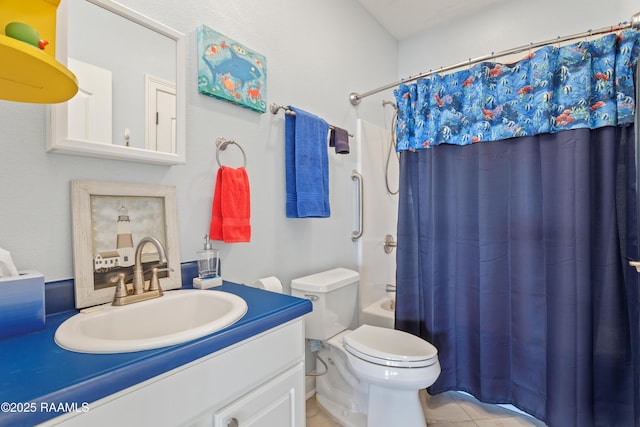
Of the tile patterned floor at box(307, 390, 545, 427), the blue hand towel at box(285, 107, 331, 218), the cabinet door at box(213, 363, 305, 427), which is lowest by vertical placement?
the tile patterned floor at box(307, 390, 545, 427)

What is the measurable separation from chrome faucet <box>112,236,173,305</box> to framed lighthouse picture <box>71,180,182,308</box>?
1cm

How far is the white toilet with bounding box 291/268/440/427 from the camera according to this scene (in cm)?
137

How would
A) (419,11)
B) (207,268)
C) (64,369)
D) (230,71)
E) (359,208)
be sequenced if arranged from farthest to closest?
(419,11) → (359,208) → (230,71) → (207,268) → (64,369)

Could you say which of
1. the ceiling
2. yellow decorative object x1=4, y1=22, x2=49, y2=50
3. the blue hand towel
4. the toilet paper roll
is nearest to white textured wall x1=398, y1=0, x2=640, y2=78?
the ceiling

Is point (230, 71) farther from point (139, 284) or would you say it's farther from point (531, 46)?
point (531, 46)

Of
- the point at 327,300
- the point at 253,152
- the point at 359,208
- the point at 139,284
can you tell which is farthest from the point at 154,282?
the point at 359,208

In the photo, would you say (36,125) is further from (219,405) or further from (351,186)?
(351,186)

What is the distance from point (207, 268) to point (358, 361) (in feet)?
2.75

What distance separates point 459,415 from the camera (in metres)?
1.75

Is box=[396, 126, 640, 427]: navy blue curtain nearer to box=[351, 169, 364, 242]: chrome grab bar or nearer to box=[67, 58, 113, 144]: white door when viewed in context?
box=[351, 169, 364, 242]: chrome grab bar

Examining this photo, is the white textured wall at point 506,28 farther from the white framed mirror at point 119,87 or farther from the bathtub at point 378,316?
the white framed mirror at point 119,87

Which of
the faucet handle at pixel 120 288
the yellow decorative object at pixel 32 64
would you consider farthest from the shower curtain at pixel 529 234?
the yellow decorative object at pixel 32 64

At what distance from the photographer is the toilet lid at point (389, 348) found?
1368 mm

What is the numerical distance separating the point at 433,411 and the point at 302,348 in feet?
4.08
